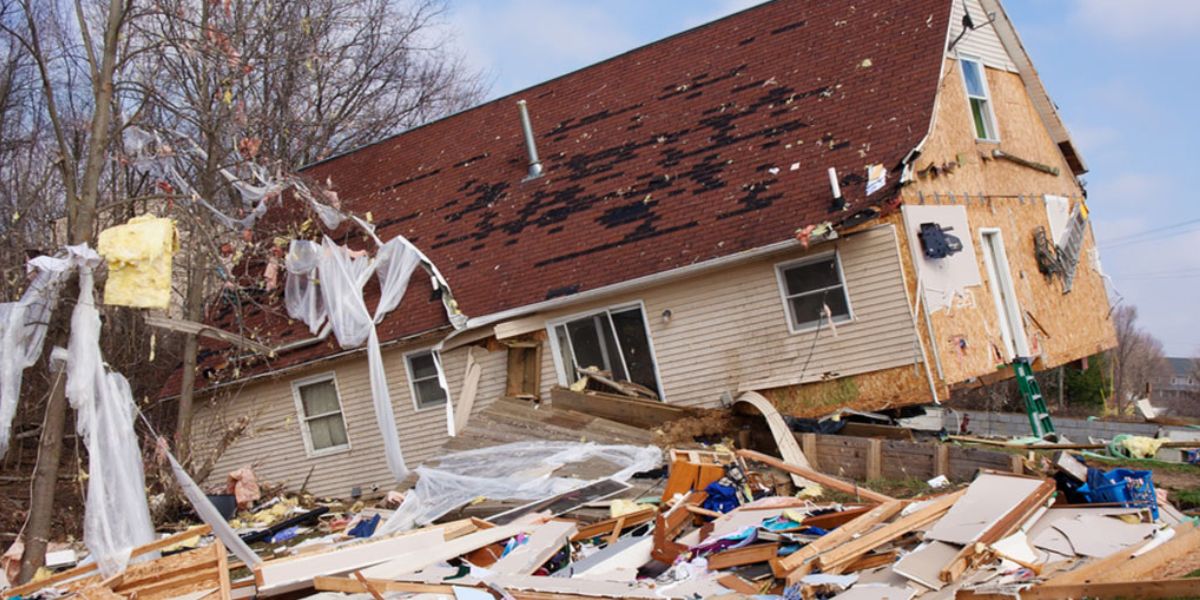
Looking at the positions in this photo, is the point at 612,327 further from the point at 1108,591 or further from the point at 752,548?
the point at 1108,591

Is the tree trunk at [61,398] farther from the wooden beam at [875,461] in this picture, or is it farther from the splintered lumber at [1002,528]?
the splintered lumber at [1002,528]

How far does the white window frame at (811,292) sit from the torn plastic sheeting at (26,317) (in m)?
8.40

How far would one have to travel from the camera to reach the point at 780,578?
841 centimetres

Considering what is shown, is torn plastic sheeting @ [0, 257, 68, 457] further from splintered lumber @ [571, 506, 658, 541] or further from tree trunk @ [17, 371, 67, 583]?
splintered lumber @ [571, 506, 658, 541]

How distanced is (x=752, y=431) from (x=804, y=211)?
9.29 feet

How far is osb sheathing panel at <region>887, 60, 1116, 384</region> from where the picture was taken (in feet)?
48.6

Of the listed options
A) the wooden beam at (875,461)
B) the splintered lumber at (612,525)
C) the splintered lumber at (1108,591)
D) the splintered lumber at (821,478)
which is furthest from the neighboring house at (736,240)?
the splintered lumber at (1108,591)

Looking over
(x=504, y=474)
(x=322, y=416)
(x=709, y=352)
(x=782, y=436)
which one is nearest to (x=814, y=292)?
(x=709, y=352)

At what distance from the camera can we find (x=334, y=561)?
Answer: 945 centimetres

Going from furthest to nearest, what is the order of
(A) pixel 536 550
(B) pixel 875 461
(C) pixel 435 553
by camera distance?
(B) pixel 875 461 → (C) pixel 435 553 → (A) pixel 536 550

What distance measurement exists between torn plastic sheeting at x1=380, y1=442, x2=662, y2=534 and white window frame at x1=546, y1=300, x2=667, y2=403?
7.22 feet

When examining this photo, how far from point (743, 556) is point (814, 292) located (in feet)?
21.5

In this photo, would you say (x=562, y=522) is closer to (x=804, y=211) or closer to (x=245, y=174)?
(x=804, y=211)

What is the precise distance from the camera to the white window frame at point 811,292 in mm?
14609
